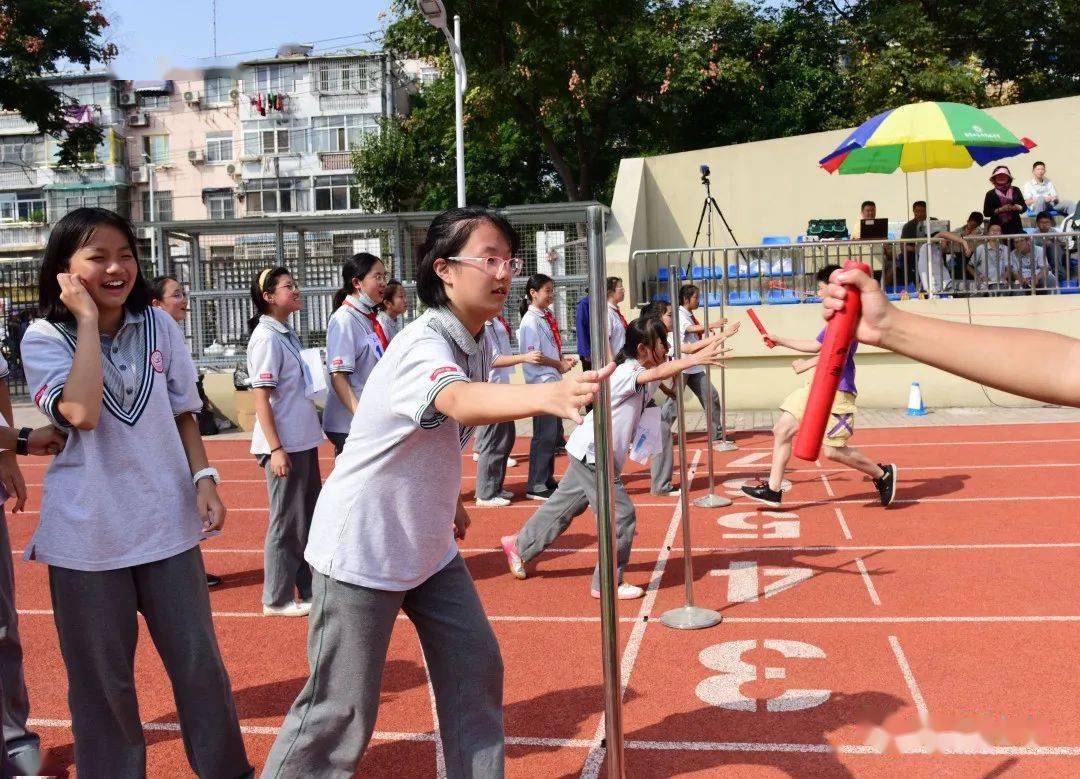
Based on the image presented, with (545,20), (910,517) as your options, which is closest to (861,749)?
(910,517)

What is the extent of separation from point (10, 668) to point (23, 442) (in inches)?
38.6

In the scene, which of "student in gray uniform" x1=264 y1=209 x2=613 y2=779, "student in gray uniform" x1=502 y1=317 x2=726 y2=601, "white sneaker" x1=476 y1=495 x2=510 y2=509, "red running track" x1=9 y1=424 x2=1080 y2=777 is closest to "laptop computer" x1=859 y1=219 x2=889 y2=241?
"red running track" x1=9 y1=424 x2=1080 y2=777

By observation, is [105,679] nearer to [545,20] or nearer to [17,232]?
[545,20]

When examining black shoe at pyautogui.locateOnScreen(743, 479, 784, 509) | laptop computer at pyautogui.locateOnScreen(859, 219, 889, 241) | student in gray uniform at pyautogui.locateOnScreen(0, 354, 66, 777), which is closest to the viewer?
student in gray uniform at pyautogui.locateOnScreen(0, 354, 66, 777)

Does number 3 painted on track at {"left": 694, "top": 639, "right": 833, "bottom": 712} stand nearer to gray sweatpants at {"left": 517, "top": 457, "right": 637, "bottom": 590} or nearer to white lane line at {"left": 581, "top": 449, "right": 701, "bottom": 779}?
white lane line at {"left": 581, "top": 449, "right": 701, "bottom": 779}

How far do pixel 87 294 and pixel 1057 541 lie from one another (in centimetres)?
643

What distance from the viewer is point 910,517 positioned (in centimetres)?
819

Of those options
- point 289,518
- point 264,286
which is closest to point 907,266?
point 264,286

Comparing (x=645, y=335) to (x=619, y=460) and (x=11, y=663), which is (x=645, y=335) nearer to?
(x=619, y=460)

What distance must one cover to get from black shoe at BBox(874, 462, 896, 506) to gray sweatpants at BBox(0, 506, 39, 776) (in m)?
6.46

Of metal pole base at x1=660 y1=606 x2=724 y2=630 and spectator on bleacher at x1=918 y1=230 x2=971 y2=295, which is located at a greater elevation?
spectator on bleacher at x1=918 y1=230 x2=971 y2=295

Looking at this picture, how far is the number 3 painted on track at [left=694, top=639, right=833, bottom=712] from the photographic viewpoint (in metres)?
4.45

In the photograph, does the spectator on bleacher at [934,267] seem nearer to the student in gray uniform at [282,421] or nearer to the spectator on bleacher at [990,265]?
the spectator on bleacher at [990,265]

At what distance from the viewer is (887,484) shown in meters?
8.48
